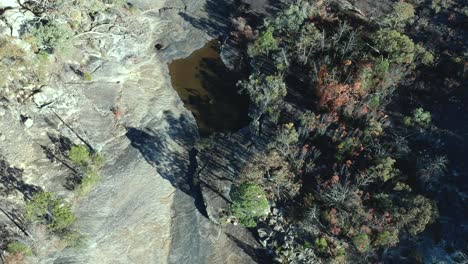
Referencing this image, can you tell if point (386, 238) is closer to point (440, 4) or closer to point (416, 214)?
point (416, 214)

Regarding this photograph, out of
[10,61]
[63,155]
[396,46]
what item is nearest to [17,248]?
[63,155]

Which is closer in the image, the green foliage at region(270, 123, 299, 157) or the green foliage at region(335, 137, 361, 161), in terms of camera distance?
the green foliage at region(335, 137, 361, 161)

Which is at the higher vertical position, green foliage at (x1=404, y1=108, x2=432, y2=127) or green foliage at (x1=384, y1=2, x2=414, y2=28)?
green foliage at (x1=384, y1=2, x2=414, y2=28)

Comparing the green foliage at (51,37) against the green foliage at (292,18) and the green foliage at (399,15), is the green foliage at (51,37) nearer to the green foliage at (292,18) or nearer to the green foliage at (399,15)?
the green foliage at (292,18)

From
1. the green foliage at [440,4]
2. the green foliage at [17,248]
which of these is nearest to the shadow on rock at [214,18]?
the green foliage at [440,4]

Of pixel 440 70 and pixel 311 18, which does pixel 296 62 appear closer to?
pixel 311 18

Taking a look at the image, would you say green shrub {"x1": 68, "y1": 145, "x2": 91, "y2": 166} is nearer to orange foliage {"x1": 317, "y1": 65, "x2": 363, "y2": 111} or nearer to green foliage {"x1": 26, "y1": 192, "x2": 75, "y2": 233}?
green foliage {"x1": 26, "y1": 192, "x2": 75, "y2": 233}

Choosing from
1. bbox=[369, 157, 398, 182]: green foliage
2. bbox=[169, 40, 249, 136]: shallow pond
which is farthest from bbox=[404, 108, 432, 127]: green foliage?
bbox=[169, 40, 249, 136]: shallow pond
